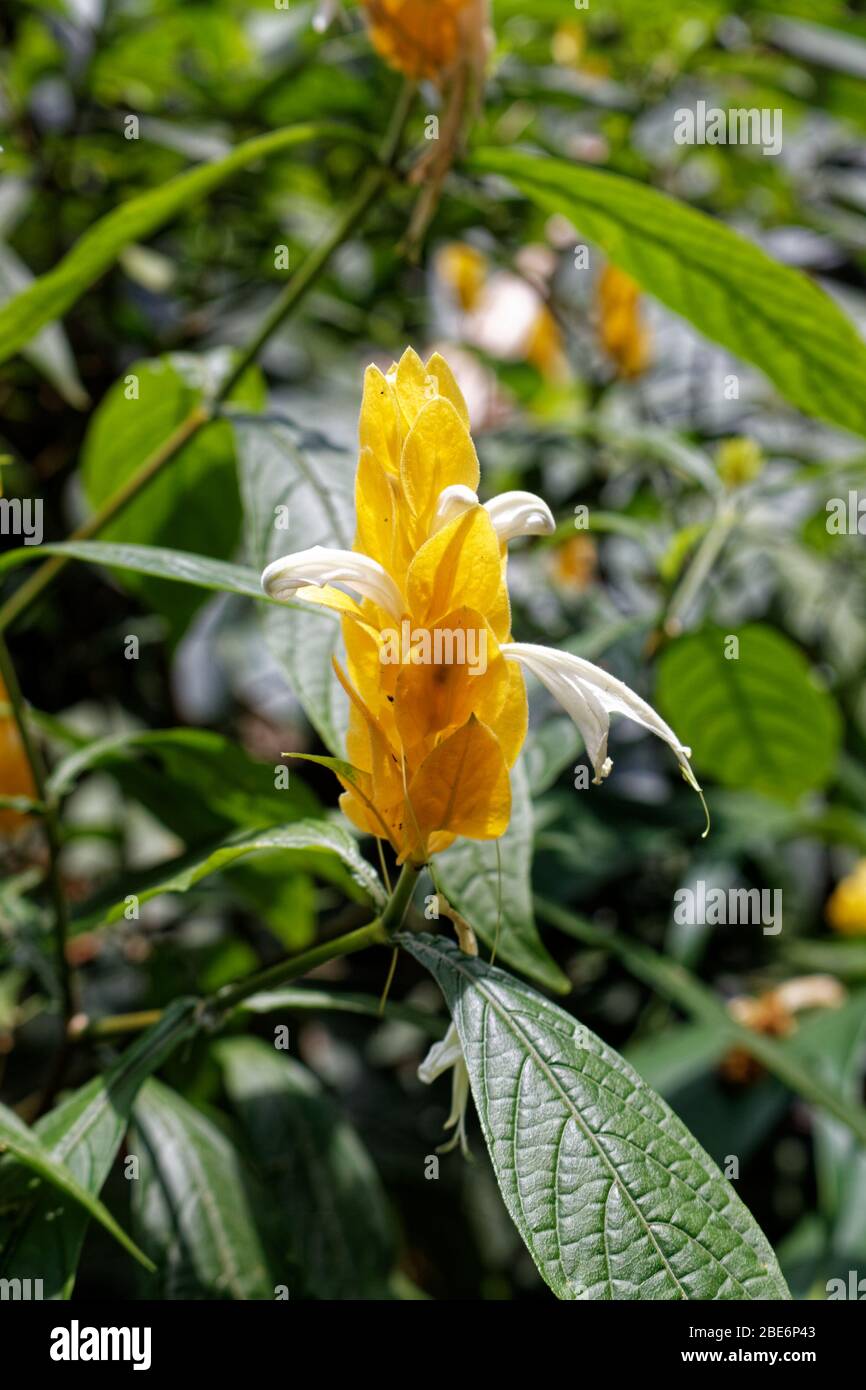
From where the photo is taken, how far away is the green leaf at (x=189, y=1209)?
720mm

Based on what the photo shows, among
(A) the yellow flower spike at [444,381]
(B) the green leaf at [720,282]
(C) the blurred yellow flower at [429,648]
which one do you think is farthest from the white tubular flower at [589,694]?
(B) the green leaf at [720,282]

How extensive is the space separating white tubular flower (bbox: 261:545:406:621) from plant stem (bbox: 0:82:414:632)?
1.12 feet

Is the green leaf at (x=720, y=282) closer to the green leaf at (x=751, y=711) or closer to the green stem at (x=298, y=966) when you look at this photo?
the green leaf at (x=751, y=711)

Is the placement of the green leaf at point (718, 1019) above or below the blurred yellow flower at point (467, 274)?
below

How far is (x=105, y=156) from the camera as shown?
1.40 meters

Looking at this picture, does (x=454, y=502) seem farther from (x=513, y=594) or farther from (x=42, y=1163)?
(x=513, y=594)

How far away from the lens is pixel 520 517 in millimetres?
518

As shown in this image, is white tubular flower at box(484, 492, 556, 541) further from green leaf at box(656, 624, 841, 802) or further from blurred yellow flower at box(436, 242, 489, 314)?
blurred yellow flower at box(436, 242, 489, 314)

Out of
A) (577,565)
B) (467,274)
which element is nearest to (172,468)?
(577,565)

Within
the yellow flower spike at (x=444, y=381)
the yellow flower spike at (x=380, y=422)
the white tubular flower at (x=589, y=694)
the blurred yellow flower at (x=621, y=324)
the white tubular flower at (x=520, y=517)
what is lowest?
the white tubular flower at (x=589, y=694)

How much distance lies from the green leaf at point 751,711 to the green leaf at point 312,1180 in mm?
466

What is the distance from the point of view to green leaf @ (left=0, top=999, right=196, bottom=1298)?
1.89 feet

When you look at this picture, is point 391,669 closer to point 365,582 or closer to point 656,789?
point 365,582

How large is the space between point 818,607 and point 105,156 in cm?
112
